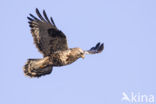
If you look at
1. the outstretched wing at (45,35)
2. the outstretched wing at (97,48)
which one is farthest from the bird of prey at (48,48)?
the outstretched wing at (97,48)

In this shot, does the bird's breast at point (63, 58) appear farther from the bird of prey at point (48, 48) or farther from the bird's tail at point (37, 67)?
the bird's tail at point (37, 67)

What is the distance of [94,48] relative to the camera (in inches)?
379

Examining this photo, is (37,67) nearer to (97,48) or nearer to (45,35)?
(45,35)

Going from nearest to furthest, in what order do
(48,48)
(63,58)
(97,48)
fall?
1. (63,58)
2. (48,48)
3. (97,48)

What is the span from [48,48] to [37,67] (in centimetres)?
59

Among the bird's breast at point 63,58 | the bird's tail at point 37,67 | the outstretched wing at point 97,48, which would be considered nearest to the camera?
the bird's breast at point 63,58

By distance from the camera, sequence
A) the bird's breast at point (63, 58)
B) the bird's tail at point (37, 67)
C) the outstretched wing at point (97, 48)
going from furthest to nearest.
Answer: the outstretched wing at point (97, 48)
the bird's tail at point (37, 67)
the bird's breast at point (63, 58)

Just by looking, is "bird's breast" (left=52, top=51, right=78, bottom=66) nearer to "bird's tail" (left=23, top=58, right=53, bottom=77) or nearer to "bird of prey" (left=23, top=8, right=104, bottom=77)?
"bird of prey" (left=23, top=8, right=104, bottom=77)

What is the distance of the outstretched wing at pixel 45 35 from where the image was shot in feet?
27.1

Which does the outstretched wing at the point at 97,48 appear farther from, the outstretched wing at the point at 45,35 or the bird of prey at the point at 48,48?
the outstretched wing at the point at 45,35

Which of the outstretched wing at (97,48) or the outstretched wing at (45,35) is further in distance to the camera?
the outstretched wing at (97,48)

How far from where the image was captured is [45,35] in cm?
848

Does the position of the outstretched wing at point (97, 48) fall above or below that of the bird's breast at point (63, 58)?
above

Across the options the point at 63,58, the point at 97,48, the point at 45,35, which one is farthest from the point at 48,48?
the point at 97,48
